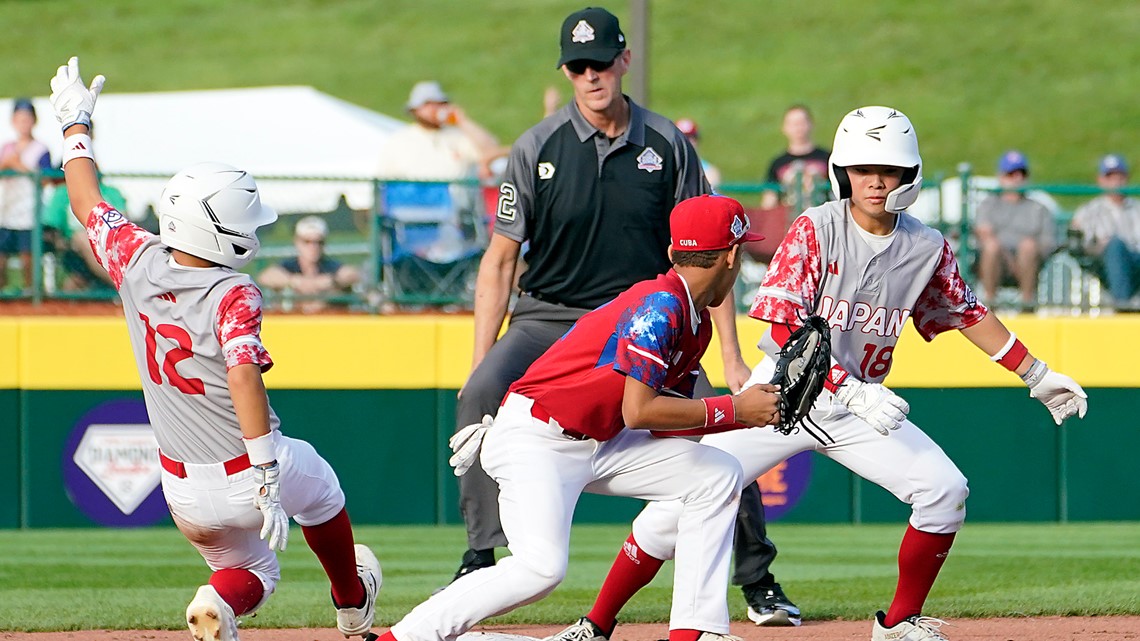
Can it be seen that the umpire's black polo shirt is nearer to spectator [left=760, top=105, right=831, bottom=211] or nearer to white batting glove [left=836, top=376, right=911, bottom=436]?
white batting glove [left=836, top=376, right=911, bottom=436]

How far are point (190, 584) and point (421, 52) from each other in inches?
1363

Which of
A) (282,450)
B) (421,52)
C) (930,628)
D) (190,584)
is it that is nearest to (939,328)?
(930,628)

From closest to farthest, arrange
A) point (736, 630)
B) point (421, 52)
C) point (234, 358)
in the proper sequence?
point (234, 358), point (736, 630), point (421, 52)

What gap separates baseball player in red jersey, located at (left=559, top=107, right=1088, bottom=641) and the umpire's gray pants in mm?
846

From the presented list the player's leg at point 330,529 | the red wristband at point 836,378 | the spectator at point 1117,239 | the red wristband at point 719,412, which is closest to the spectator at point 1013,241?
the spectator at point 1117,239

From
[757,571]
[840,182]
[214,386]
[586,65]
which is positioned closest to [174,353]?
[214,386]

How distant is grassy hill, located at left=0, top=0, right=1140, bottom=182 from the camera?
36.9 metres

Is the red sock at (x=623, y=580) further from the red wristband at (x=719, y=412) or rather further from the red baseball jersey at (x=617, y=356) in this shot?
the red wristband at (x=719, y=412)

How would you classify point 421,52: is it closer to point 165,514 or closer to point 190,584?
point 165,514

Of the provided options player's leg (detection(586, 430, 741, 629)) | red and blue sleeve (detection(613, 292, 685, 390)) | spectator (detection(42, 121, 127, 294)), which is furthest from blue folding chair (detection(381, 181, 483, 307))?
red and blue sleeve (detection(613, 292, 685, 390))

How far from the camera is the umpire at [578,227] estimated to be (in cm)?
749

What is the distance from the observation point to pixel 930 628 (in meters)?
6.50

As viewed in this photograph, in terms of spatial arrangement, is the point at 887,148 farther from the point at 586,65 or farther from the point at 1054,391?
the point at 586,65

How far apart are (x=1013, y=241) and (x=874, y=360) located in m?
5.60
